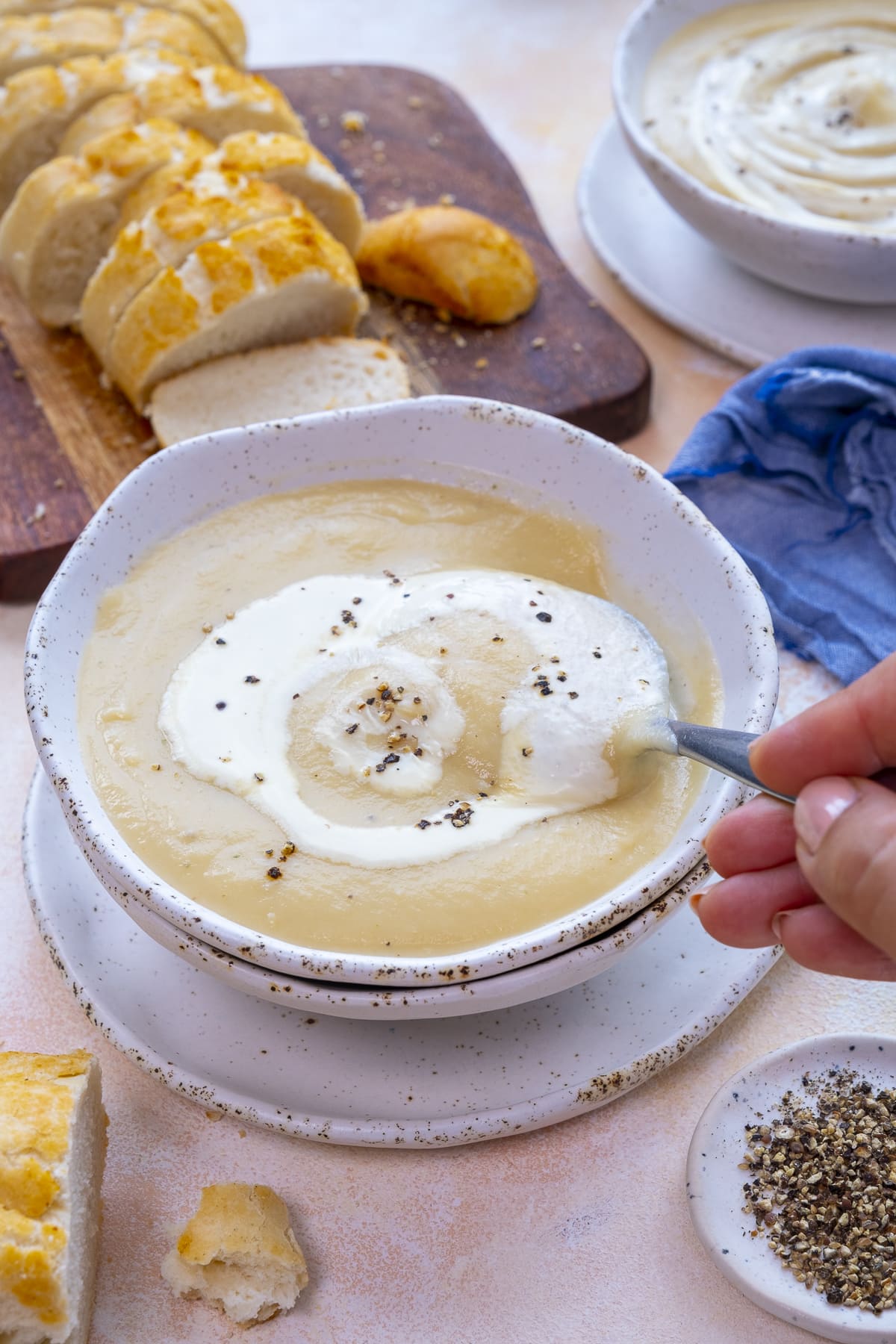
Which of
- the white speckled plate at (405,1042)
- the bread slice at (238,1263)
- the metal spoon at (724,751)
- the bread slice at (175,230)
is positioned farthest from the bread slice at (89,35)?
the bread slice at (238,1263)

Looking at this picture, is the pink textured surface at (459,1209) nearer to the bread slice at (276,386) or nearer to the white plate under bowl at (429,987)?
the white plate under bowl at (429,987)

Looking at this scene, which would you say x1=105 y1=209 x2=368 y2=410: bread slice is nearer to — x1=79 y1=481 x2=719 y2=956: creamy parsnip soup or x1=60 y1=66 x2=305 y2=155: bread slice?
x1=60 y1=66 x2=305 y2=155: bread slice

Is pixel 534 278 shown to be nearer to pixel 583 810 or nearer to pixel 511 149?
pixel 511 149

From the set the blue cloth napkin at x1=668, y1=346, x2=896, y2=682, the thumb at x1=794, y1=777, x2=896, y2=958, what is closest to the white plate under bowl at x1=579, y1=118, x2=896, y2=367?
the blue cloth napkin at x1=668, y1=346, x2=896, y2=682

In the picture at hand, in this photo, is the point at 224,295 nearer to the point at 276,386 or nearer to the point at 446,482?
the point at 276,386

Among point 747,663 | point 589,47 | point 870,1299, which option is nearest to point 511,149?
point 589,47
